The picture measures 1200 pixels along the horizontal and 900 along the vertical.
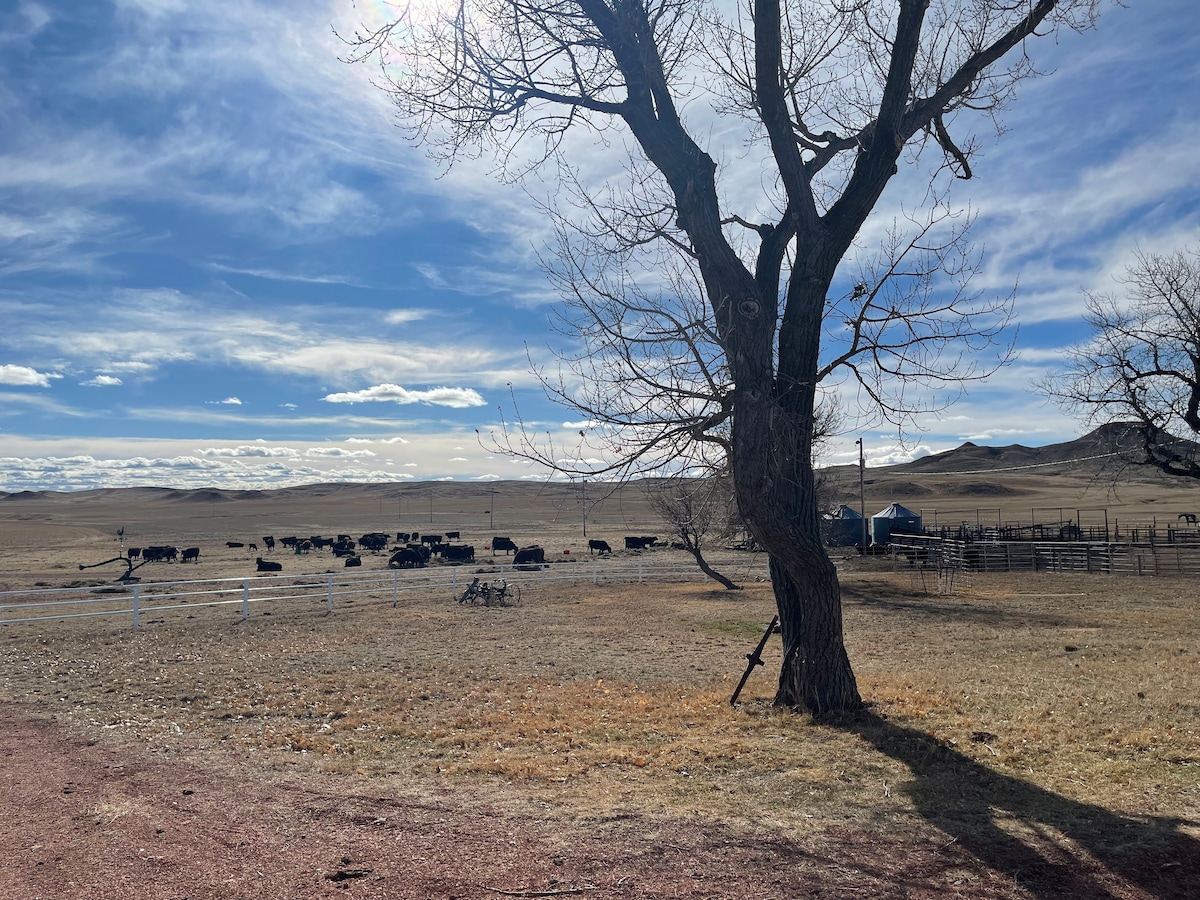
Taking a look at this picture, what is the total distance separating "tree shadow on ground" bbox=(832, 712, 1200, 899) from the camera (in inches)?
187

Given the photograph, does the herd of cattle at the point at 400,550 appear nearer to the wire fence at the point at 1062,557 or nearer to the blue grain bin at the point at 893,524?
→ the blue grain bin at the point at 893,524

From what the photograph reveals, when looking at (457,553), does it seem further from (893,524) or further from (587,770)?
(587,770)

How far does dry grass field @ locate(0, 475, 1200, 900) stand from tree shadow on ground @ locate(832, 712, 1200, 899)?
24 mm

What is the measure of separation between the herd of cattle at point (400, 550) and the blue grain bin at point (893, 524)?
13986 mm

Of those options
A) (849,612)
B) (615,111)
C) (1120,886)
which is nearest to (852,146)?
(615,111)

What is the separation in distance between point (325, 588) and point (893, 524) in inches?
1424

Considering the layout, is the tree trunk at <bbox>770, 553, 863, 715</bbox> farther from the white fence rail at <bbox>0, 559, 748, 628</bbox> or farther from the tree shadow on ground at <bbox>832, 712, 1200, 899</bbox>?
the white fence rail at <bbox>0, 559, 748, 628</bbox>

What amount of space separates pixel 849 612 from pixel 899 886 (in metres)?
17.7

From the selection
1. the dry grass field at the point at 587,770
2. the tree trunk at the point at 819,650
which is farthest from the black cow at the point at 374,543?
the tree trunk at the point at 819,650

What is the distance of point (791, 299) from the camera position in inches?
357

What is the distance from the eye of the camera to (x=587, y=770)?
712 centimetres

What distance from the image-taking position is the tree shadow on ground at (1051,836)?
4738 mm

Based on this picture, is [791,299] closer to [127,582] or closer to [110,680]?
[110,680]

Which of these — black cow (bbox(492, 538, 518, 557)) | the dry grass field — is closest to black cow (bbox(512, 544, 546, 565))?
black cow (bbox(492, 538, 518, 557))
